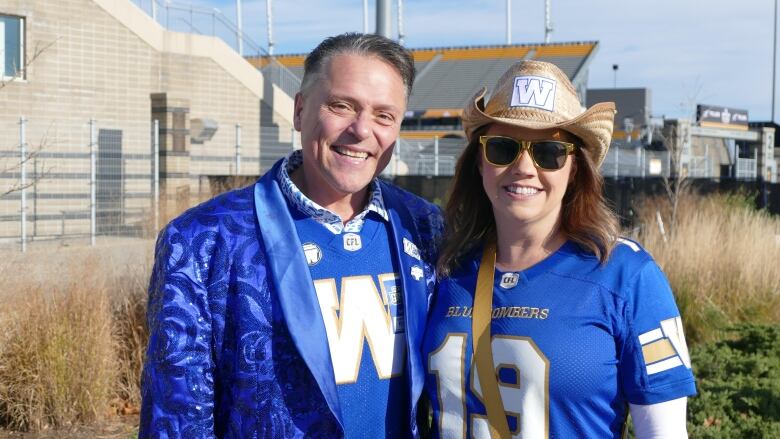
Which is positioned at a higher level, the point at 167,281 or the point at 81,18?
the point at 81,18

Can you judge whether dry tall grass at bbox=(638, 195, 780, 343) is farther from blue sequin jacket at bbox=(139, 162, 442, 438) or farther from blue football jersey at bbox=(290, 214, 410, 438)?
blue sequin jacket at bbox=(139, 162, 442, 438)

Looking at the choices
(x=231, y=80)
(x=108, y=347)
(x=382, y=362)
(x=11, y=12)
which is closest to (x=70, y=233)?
(x=11, y=12)

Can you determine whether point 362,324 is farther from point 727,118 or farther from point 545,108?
point 727,118

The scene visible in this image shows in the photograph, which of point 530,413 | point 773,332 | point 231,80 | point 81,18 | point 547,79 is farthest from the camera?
point 231,80

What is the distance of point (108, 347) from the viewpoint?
19.8 ft

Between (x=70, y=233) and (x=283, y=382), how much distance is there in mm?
15971

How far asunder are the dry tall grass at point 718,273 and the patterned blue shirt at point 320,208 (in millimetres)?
6707

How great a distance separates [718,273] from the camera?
389 inches

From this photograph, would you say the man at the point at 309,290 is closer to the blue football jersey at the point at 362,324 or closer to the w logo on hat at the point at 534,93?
the blue football jersey at the point at 362,324

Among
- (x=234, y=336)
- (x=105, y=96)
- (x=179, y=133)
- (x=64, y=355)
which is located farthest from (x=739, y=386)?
(x=105, y=96)

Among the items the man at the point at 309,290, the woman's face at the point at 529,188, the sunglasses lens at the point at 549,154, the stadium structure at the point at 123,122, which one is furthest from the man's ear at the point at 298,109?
the stadium structure at the point at 123,122

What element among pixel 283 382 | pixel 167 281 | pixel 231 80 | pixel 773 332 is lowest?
pixel 773 332

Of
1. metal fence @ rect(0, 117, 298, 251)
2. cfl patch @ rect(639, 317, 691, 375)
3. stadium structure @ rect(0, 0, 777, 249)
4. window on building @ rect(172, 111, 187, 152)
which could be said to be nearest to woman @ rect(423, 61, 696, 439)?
cfl patch @ rect(639, 317, 691, 375)

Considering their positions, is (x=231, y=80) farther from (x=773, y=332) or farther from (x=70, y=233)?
(x=773, y=332)
